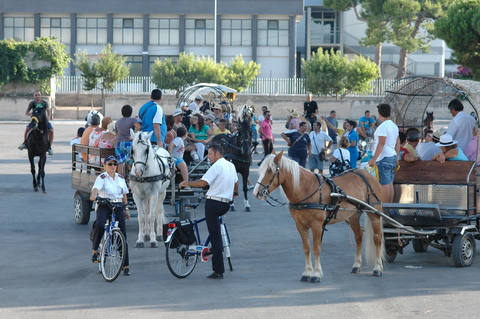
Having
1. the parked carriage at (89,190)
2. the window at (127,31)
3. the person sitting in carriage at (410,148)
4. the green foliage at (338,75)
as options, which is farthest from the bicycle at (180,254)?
the window at (127,31)

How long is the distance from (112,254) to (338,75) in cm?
5257

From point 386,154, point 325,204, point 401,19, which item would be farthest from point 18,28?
point 325,204

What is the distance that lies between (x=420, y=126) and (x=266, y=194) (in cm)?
580

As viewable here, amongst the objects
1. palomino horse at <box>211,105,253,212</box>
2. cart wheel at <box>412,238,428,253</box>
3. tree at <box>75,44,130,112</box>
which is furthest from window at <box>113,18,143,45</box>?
cart wheel at <box>412,238,428,253</box>

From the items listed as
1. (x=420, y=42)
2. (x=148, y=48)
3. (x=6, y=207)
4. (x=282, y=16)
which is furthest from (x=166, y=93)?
(x=6, y=207)

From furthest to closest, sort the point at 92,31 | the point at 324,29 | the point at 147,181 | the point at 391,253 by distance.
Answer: the point at 324,29
the point at 92,31
the point at 147,181
the point at 391,253

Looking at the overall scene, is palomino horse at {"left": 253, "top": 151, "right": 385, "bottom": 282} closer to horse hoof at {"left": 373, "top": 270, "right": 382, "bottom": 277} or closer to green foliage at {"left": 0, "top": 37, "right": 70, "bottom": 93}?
horse hoof at {"left": 373, "top": 270, "right": 382, "bottom": 277}

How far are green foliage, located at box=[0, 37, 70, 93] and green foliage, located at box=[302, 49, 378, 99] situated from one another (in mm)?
19181

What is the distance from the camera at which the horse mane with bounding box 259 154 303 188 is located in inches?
394

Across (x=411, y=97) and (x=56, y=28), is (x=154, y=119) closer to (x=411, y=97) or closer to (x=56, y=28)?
(x=411, y=97)

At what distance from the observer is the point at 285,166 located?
33.5 feet

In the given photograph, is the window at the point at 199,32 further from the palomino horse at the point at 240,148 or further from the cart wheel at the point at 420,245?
the cart wheel at the point at 420,245

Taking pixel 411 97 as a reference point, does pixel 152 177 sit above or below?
below

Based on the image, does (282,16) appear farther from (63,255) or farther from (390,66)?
(63,255)
